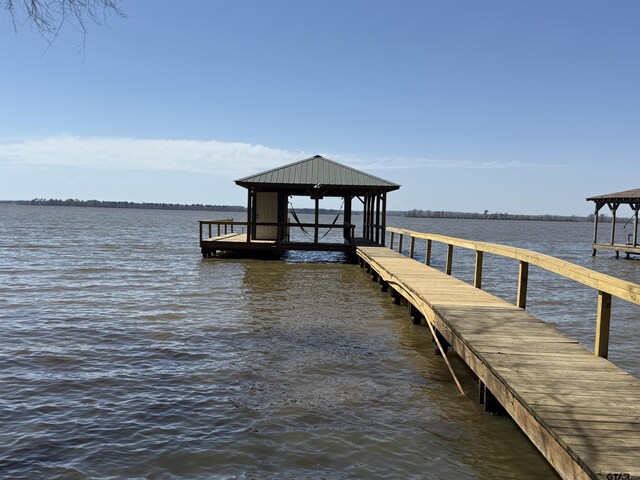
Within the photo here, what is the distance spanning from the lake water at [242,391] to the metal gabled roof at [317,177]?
894 cm

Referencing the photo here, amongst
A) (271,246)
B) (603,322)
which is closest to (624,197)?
(271,246)

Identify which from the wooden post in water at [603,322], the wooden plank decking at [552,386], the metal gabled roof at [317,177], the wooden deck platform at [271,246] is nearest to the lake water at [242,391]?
the wooden plank decking at [552,386]

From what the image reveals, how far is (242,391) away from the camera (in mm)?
6316

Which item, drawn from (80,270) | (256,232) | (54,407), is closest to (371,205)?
(256,232)

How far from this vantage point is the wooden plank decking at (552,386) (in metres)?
3.41

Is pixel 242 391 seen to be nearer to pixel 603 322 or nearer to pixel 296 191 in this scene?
pixel 603 322

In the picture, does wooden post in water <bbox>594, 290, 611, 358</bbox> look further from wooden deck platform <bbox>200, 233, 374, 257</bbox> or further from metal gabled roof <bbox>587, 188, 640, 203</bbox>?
metal gabled roof <bbox>587, 188, 640, 203</bbox>

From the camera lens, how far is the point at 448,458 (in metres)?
4.73

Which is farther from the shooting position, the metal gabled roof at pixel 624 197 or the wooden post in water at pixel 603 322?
the metal gabled roof at pixel 624 197

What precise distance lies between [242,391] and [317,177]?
16.8 metres

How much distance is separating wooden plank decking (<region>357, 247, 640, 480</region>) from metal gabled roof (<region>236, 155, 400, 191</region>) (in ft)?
45.2

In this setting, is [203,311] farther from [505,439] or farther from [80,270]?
[80,270]

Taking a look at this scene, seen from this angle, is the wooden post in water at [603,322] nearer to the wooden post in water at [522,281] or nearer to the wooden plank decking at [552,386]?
the wooden plank decking at [552,386]

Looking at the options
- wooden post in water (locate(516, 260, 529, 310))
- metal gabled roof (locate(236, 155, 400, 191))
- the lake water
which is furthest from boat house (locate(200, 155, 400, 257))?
wooden post in water (locate(516, 260, 529, 310))
